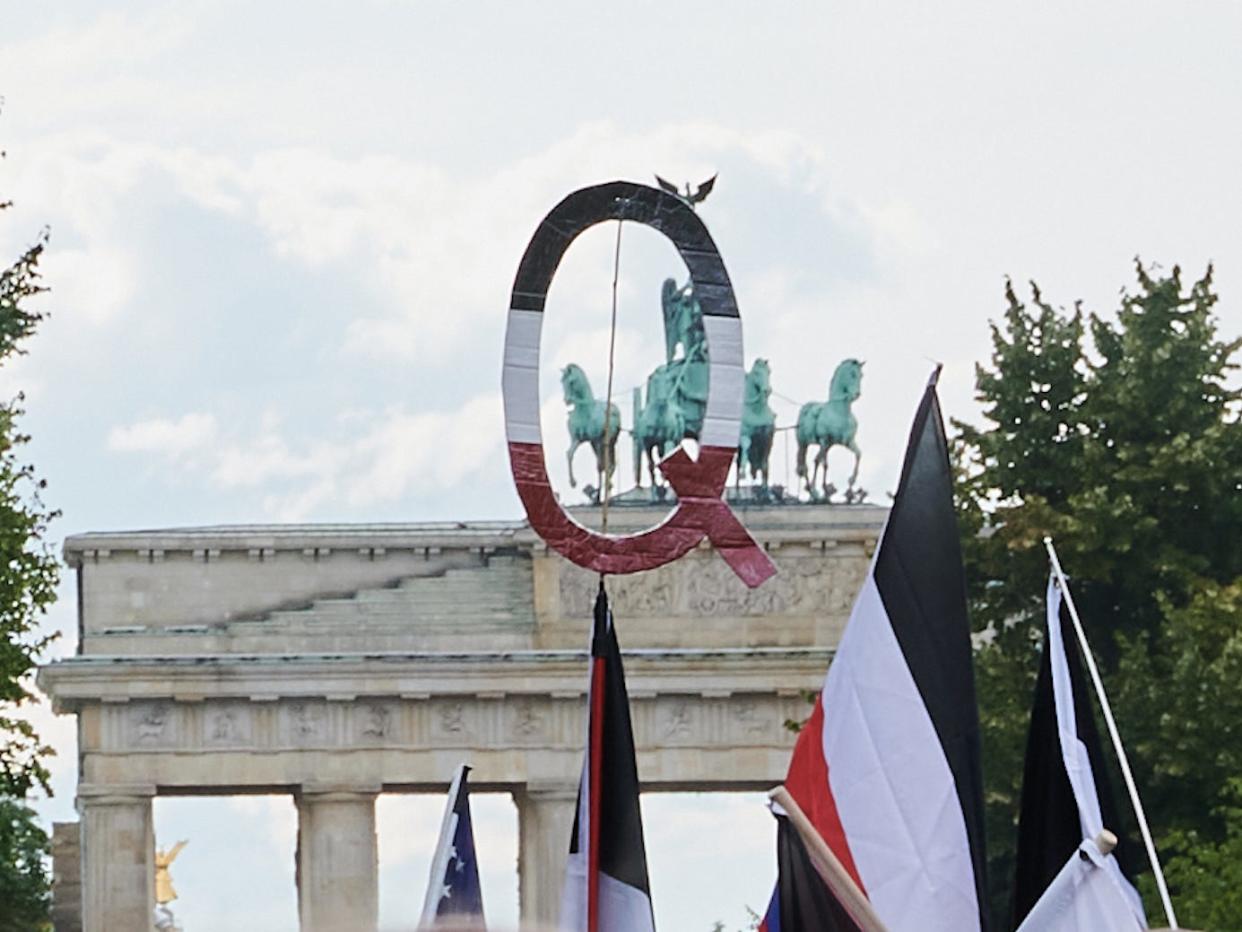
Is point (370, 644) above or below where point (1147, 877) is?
above

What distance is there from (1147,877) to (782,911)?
26387mm

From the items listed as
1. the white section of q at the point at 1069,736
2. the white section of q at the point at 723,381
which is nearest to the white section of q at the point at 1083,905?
the white section of q at the point at 1069,736

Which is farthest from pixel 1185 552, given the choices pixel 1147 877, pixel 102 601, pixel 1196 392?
pixel 102 601

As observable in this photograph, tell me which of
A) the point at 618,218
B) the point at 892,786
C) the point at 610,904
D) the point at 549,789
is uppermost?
the point at 549,789

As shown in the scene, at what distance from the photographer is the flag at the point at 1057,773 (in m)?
15.8

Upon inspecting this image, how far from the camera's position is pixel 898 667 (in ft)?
46.9

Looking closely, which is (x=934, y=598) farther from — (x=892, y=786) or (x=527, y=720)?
(x=527, y=720)

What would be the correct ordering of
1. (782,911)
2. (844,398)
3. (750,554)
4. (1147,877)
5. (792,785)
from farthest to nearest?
(844,398) < (1147,877) < (750,554) < (792,785) < (782,911)

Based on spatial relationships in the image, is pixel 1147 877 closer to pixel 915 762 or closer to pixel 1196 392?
pixel 1196 392

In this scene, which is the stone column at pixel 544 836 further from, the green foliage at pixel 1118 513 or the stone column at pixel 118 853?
the green foliage at pixel 1118 513

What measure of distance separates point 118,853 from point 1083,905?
2120 inches

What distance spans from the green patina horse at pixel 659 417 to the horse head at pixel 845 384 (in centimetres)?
292

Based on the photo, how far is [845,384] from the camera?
65.9 metres

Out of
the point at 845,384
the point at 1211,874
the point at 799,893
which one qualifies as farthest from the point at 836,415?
the point at 799,893
